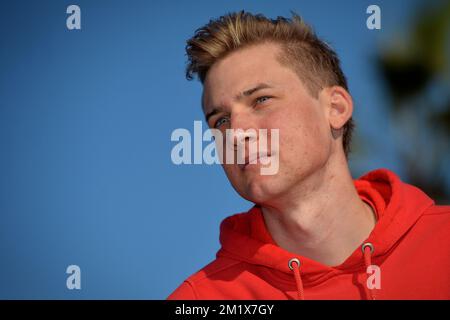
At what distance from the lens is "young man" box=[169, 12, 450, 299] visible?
10.1 ft

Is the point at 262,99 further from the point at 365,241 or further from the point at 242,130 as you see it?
Result: the point at 365,241

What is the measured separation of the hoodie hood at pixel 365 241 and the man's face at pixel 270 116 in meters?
0.37

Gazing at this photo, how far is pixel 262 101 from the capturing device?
3.17 meters

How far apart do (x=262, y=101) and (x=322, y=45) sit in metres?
0.87

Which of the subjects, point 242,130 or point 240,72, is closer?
point 242,130

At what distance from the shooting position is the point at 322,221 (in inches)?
127

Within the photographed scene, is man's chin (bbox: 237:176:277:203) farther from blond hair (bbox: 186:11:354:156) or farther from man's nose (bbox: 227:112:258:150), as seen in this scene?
Result: blond hair (bbox: 186:11:354:156)

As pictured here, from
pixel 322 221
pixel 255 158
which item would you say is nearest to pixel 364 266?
pixel 322 221

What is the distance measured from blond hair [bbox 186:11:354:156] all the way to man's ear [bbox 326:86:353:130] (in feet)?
0.24

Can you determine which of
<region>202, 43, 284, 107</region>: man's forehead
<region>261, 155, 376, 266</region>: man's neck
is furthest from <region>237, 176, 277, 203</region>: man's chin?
<region>202, 43, 284, 107</region>: man's forehead

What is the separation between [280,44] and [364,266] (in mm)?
1356

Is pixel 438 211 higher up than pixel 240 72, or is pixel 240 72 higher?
pixel 240 72
